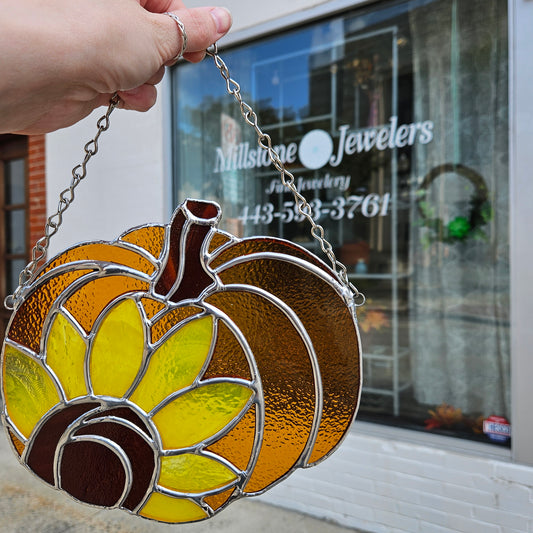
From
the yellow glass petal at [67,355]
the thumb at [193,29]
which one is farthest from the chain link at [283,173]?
the yellow glass petal at [67,355]

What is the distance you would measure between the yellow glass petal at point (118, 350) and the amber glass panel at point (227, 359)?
0.51 ft

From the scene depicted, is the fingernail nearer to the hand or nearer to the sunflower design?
the hand

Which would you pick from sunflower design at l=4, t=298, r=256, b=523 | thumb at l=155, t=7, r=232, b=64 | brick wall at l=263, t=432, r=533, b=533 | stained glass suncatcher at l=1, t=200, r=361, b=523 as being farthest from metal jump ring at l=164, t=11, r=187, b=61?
brick wall at l=263, t=432, r=533, b=533

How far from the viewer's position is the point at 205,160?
3549 mm

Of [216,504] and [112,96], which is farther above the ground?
[112,96]

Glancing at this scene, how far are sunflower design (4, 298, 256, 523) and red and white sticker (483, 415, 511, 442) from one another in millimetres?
2077

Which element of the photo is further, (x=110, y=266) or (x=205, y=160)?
(x=205, y=160)

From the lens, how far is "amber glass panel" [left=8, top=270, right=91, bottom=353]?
3.46 ft

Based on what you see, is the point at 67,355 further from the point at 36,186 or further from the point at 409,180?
the point at 36,186

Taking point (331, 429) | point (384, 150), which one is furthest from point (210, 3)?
point (331, 429)

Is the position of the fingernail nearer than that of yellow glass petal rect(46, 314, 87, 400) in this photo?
No

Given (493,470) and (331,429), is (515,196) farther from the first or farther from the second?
(331,429)

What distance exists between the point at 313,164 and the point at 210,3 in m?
1.33

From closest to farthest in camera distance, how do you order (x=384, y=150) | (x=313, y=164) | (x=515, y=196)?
1. (x=515, y=196)
2. (x=384, y=150)
3. (x=313, y=164)
